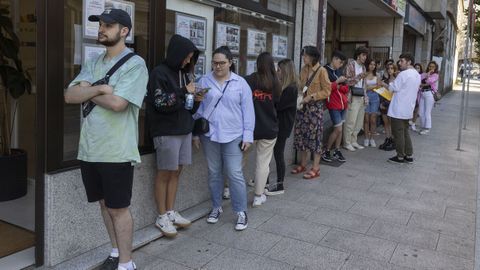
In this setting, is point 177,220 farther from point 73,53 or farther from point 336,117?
point 336,117

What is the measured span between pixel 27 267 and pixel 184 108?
5.58 feet

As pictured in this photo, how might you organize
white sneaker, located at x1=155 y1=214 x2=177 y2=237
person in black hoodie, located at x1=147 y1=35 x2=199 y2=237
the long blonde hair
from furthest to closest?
the long blonde hair → white sneaker, located at x1=155 y1=214 x2=177 y2=237 → person in black hoodie, located at x1=147 y1=35 x2=199 y2=237

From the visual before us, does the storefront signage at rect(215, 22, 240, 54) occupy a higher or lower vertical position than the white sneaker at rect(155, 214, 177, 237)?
higher

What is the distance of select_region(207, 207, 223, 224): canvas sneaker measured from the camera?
15.1 ft

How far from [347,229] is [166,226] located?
1755mm

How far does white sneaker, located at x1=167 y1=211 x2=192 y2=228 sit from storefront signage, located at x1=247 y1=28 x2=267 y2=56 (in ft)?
8.57

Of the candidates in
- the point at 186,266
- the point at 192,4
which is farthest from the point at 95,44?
the point at 186,266

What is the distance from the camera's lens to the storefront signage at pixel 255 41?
20.0ft

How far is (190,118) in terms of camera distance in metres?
4.11

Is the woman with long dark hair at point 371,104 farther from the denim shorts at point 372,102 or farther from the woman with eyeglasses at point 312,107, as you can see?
the woman with eyeglasses at point 312,107

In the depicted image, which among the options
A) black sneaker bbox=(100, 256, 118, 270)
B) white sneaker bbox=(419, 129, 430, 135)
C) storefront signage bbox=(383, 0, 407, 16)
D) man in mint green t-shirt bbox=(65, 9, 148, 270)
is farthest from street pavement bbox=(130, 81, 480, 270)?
storefront signage bbox=(383, 0, 407, 16)

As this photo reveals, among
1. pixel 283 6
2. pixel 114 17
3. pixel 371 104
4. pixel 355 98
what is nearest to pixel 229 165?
pixel 114 17

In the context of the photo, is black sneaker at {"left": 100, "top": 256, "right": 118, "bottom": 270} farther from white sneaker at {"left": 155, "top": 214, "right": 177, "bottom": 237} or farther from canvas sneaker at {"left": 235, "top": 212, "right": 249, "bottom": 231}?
canvas sneaker at {"left": 235, "top": 212, "right": 249, "bottom": 231}

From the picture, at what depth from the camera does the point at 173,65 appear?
3891 millimetres
